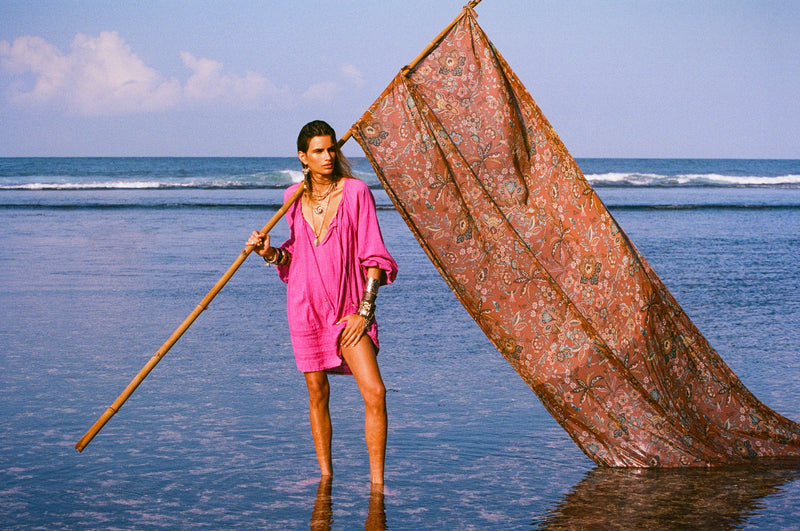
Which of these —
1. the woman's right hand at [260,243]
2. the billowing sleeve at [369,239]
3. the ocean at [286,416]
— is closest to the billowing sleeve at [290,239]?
the woman's right hand at [260,243]

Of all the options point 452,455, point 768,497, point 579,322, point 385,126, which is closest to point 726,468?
point 768,497

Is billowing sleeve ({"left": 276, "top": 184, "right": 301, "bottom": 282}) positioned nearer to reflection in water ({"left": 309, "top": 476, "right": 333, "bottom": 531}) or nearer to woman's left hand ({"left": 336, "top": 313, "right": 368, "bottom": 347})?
woman's left hand ({"left": 336, "top": 313, "right": 368, "bottom": 347})

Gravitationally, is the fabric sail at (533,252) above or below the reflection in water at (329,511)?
above

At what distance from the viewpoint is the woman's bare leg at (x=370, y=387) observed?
3.76 m

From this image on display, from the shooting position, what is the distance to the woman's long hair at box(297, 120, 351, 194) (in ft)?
12.5

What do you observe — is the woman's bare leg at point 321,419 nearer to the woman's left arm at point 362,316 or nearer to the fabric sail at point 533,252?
the woman's left arm at point 362,316

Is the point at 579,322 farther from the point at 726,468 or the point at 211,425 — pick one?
the point at 211,425

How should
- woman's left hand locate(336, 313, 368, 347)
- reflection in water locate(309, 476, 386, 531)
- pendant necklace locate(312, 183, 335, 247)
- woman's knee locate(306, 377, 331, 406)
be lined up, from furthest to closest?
woman's knee locate(306, 377, 331, 406)
pendant necklace locate(312, 183, 335, 247)
woman's left hand locate(336, 313, 368, 347)
reflection in water locate(309, 476, 386, 531)

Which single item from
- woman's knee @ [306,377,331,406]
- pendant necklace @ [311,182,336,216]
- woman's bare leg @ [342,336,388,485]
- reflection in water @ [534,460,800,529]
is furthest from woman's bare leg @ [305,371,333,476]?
reflection in water @ [534,460,800,529]

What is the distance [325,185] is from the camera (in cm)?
388

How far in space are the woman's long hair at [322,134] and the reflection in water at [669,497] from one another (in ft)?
5.30

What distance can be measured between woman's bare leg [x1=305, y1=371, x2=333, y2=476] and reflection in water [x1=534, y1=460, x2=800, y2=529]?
3.31 feet

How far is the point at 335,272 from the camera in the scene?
384 cm

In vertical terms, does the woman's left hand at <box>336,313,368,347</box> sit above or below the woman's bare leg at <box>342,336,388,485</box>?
above
